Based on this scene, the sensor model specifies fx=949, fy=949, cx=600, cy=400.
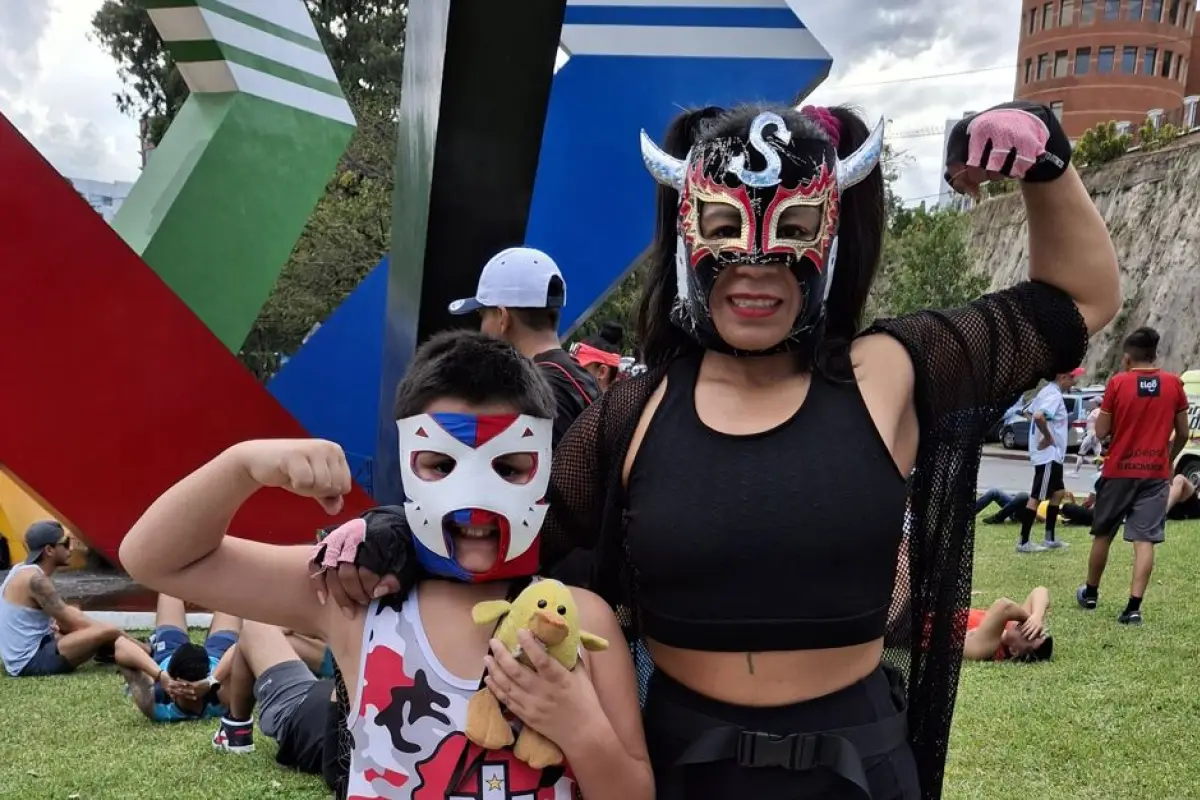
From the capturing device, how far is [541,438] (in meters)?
1.63

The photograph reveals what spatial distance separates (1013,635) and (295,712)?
12.9 ft

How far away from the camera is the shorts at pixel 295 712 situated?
3859 millimetres

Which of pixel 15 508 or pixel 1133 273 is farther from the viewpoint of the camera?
pixel 1133 273

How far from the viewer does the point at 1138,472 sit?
6617 mm

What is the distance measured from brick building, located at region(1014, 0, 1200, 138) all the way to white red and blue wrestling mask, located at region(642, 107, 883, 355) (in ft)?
162

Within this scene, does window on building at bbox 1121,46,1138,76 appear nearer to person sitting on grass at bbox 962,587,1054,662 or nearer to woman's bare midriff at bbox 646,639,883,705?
person sitting on grass at bbox 962,587,1054,662

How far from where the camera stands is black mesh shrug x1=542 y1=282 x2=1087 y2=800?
5.44ft

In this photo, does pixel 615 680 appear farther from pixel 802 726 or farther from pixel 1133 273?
pixel 1133 273

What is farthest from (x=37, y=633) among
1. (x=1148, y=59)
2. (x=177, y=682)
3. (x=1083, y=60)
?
(x=1148, y=59)

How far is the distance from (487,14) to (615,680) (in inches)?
94.4

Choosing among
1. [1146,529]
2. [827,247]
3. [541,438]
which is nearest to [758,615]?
[541,438]

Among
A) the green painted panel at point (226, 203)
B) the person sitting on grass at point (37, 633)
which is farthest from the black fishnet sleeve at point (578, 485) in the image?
the green painted panel at point (226, 203)

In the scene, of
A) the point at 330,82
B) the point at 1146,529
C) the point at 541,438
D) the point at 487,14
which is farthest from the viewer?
the point at 330,82

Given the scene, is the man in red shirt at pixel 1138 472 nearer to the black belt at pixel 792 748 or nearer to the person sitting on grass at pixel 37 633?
the black belt at pixel 792 748
